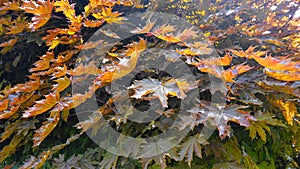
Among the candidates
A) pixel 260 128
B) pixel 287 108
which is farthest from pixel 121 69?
pixel 287 108

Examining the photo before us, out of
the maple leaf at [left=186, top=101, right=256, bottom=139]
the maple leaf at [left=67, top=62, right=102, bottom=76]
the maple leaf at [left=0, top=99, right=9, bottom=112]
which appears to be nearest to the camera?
the maple leaf at [left=186, top=101, right=256, bottom=139]

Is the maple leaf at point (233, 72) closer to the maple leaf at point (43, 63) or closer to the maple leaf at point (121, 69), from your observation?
the maple leaf at point (121, 69)

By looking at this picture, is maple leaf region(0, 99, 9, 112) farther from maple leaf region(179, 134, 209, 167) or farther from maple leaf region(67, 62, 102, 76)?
maple leaf region(179, 134, 209, 167)

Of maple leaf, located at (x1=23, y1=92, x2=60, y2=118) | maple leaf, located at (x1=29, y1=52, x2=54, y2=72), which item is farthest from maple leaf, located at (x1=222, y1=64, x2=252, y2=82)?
maple leaf, located at (x1=29, y1=52, x2=54, y2=72)

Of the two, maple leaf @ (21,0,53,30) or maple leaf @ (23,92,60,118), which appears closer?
maple leaf @ (23,92,60,118)

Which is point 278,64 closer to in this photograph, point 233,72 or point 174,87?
point 233,72

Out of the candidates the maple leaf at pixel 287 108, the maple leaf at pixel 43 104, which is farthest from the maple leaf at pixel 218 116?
the maple leaf at pixel 43 104

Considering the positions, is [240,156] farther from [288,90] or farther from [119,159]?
[119,159]
